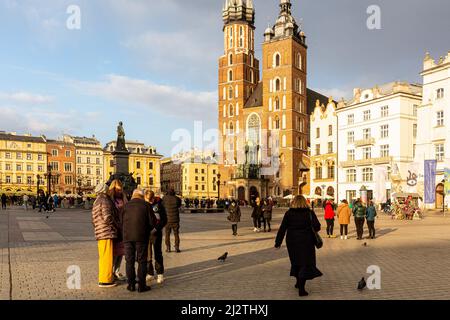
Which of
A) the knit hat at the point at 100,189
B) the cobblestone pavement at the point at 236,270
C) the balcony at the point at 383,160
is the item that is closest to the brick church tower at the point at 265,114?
the balcony at the point at 383,160

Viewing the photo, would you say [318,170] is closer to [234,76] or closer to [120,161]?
[234,76]

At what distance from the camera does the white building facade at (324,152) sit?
61312mm

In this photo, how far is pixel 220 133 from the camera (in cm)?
8762

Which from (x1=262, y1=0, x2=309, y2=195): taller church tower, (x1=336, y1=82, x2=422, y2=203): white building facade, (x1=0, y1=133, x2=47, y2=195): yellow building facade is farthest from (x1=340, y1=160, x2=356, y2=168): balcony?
(x1=0, y1=133, x2=47, y2=195): yellow building facade

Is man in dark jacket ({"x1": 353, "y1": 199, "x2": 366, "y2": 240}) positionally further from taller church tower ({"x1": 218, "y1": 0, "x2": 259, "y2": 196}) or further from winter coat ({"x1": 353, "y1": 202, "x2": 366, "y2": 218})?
taller church tower ({"x1": 218, "y1": 0, "x2": 259, "y2": 196})

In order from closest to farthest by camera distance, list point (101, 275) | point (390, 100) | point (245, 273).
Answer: point (101, 275) < point (245, 273) < point (390, 100)

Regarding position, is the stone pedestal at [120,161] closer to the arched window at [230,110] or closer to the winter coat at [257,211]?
the winter coat at [257,211]

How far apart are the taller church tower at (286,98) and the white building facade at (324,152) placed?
10.2 meters

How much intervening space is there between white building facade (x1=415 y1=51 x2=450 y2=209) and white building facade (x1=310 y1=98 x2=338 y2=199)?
1562 cm

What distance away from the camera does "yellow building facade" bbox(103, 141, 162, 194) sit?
114m

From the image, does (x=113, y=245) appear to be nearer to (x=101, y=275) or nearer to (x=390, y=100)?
(x=101, y=275)

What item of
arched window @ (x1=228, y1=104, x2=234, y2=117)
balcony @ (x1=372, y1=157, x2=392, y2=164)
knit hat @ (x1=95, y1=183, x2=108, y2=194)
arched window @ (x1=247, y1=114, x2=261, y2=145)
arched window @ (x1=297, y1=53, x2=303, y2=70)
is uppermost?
arched window @ (x1=297, y1=53, x2=303, y2=70)
